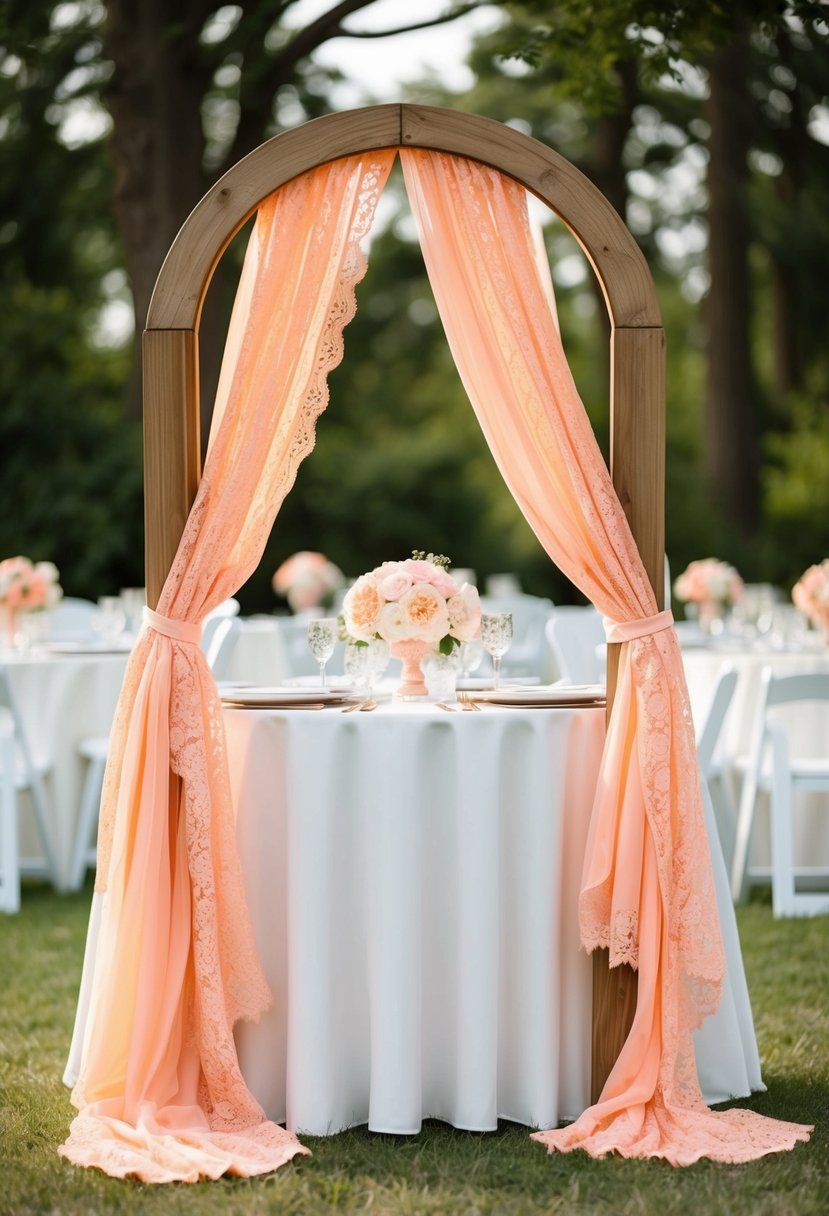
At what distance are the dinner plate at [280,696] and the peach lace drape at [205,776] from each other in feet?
0.50

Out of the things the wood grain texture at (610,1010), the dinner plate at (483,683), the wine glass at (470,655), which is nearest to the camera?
the wood grain texture at (610,1010)

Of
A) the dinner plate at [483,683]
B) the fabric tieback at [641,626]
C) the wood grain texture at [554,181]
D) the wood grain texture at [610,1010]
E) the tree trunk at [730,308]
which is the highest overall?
the tree trunk at [730,308]

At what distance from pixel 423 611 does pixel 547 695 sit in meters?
0.41

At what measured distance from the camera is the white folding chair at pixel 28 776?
6273 millimetres

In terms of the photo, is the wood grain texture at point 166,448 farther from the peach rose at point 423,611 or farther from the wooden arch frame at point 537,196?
the peach rose at point 423,611

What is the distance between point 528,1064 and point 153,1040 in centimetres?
93

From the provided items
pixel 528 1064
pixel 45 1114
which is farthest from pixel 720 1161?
pixel 45 1114

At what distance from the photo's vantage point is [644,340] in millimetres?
3883

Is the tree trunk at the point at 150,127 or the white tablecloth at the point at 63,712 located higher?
the tree trunk at the point at 150,127

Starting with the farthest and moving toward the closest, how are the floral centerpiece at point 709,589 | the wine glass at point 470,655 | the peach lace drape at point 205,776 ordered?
the floral centerpiece at point 709,589 < the wine glass at point 470,655 < the peach lace drape at point 205,776

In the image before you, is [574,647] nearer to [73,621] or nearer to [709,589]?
[709,589]

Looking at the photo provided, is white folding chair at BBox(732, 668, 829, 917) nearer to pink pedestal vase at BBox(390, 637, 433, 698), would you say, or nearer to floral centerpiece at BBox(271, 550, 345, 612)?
pink pedestal vase at BBox(390, 637, 433, 698)

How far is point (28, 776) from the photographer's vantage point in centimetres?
648

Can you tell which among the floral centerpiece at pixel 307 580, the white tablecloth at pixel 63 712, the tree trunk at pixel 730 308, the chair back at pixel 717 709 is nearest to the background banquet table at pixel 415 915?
the chair back at pixel 717 709
